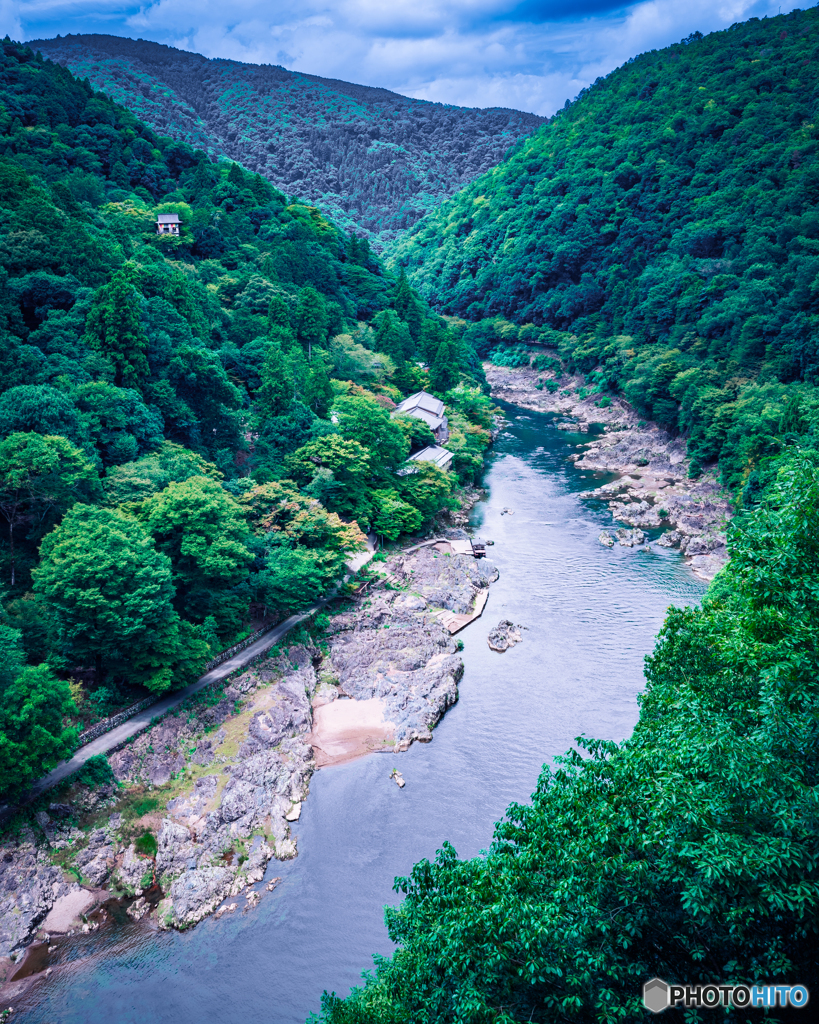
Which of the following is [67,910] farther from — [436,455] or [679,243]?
[679,243]

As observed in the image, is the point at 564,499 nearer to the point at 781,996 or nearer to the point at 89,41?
the point at 781,996

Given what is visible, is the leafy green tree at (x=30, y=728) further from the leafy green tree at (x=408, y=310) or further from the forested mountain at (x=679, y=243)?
the leafy green tree at (x=408, y=310)

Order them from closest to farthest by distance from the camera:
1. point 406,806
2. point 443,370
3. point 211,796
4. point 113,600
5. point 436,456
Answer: point 113,600
point 211,796
point 406,806
point 436,456
point 443,370

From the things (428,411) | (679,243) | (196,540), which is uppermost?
(679,243)

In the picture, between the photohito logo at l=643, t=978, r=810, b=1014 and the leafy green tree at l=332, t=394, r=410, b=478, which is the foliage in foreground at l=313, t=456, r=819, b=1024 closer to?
the photohito logo at l=643, t=978, r=810, b=1014

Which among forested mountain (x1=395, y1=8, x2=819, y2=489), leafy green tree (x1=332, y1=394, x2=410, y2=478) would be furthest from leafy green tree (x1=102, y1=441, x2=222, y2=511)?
forested mountain (x1=395, y1=8, x2=819, y2=489)

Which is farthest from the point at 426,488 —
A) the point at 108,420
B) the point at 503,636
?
the point at 108,420

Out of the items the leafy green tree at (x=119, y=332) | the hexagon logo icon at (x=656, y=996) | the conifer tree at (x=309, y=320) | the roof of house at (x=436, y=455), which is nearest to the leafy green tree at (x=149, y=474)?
the leafy green tree at (x=119, y=332)
